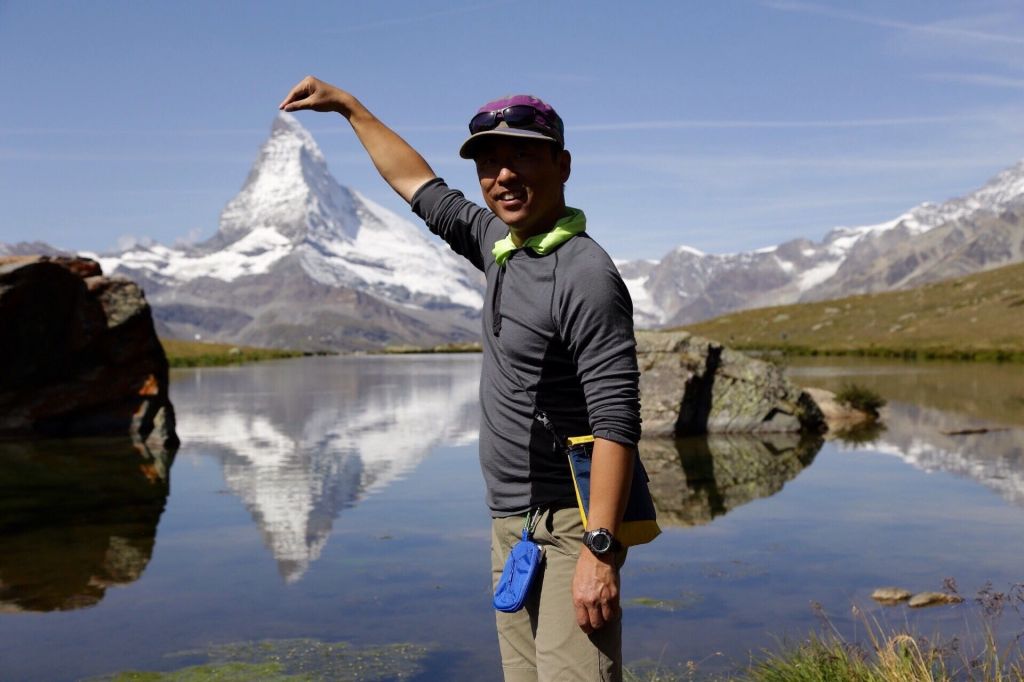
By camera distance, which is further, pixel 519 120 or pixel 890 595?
pixel 890 595

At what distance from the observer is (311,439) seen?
23797 mm

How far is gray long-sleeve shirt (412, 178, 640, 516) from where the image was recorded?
4.24 metres

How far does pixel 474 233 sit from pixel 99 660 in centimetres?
475

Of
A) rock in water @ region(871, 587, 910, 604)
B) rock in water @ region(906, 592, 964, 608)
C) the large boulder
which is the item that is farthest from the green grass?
the large boulder

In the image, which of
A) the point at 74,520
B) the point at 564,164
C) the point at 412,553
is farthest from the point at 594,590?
the point at 74,520

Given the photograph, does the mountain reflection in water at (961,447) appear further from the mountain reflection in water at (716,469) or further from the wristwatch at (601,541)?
the wristwatch at (601,541)

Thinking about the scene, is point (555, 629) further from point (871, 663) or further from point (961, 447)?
point (961, 447)

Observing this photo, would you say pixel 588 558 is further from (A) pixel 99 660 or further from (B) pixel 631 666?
(A) pixel 99 660

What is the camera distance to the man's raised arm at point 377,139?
548cm

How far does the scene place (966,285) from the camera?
139 meters

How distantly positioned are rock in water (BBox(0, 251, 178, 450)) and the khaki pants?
63.0 feet

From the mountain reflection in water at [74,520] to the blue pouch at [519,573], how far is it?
6400 millimetres

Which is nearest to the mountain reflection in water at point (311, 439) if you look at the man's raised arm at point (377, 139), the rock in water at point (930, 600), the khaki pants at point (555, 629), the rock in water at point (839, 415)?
the rock in water at point (930, 600)

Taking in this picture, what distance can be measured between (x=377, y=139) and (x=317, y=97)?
0.35 meters
